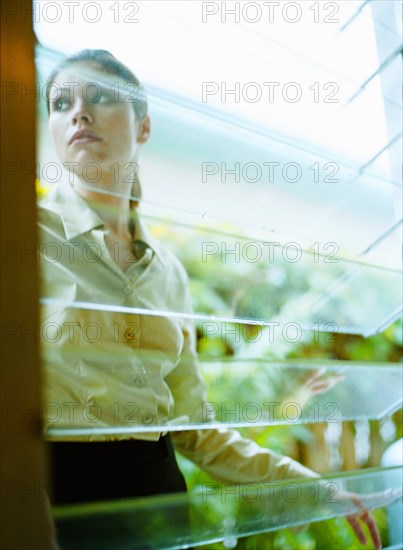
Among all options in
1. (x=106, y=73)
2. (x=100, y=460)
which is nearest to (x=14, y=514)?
(x=100, y=460)

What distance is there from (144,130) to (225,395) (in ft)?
1.51

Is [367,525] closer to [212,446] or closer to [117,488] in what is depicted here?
[212,446]

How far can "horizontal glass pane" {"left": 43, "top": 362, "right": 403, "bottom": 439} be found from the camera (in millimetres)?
980

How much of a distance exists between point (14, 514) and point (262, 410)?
56 cm

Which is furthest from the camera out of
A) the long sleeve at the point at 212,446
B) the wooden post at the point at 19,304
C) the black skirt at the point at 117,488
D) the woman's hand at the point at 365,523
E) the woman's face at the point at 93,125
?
the woman's hand at the point at 365,523

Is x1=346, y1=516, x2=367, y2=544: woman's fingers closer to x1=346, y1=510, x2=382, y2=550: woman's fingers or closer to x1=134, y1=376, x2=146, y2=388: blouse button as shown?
x1=346, y1=510, x2=382, y2=550: woman's fingers

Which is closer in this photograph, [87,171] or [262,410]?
[87,171]

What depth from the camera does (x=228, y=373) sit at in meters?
1.20

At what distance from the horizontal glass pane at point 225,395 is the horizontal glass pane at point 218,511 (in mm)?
105

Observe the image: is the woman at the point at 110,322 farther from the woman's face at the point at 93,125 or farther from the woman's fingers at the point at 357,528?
the woman's fingers at the point at 357,528

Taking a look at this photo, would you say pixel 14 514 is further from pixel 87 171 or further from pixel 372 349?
pixel 372 349

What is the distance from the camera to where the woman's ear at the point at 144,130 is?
1146 millimetres

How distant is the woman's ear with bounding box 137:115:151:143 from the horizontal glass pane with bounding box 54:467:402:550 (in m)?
0.56

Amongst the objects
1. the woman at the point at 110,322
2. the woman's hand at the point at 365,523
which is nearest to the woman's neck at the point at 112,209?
the woman at the point at 110,322
